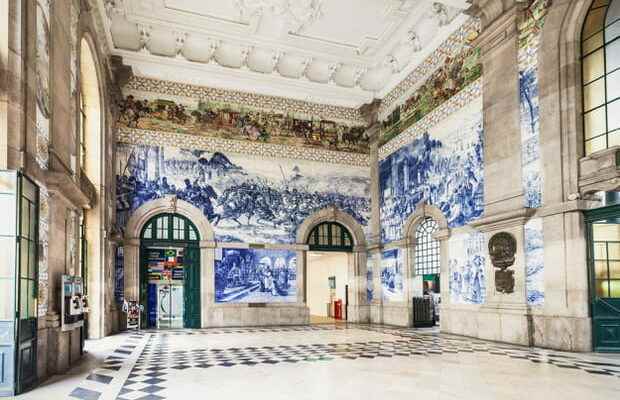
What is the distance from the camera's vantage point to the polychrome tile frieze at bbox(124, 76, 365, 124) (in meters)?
19.3

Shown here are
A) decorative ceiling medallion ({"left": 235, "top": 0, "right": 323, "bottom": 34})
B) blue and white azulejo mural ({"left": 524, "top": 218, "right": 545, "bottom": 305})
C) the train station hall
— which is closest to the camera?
the train station hall

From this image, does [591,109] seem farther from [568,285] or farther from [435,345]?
[435,345]

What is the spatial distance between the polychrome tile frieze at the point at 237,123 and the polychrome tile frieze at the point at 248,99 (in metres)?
0.16

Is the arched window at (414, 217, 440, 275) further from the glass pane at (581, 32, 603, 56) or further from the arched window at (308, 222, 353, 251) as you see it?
the glass pane at (581, 32, 603, 56)

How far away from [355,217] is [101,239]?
389 inches

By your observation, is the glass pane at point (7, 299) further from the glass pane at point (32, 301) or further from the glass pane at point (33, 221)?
the glass pane at point (33, 221)

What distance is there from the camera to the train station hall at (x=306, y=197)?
8047 millimetres

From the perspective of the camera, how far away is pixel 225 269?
19078 mm

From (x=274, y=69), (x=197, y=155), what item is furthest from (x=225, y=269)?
(x=274, y=69)

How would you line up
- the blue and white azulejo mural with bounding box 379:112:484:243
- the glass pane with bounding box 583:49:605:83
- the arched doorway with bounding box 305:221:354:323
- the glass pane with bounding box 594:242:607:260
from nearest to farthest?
the glass pane with bounding box 594:242:607:260 < the glass pane with bounding box 583:49:605:83 < the blue and white azulejo mural with bounding box 379:112:484:243 < the arched doorway with bounding box 305:221:354:323

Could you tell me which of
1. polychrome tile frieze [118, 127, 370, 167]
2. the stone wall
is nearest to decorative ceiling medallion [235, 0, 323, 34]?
polychrome tile frieze [118, 127, 370, 167]

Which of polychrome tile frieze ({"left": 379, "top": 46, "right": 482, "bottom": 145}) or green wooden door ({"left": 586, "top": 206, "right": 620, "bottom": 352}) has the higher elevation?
polychrome tile frieze ({"left": 379, "top": 46, "right": 482, "bottom": 145})

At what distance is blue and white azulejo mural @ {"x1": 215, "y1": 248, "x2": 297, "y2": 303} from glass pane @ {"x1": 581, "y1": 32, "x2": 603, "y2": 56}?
12016 millimetres

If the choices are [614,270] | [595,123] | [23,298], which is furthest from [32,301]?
[595,123]
